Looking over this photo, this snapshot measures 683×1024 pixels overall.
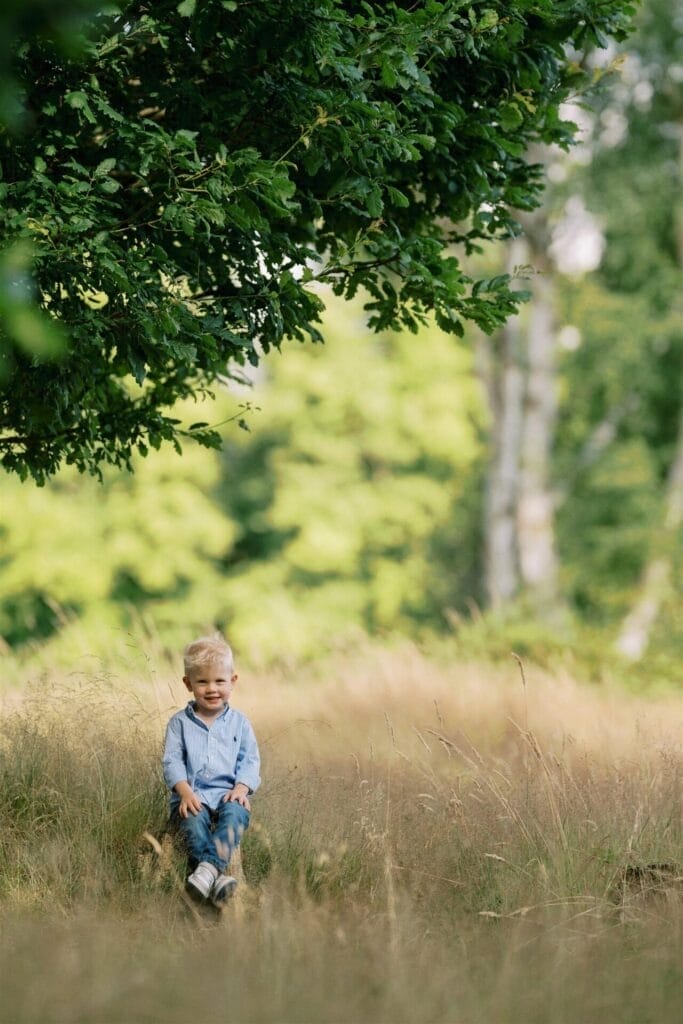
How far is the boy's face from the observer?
495 centimetres

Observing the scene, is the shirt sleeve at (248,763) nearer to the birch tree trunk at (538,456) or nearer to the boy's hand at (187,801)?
the boy's hand at (187,801)

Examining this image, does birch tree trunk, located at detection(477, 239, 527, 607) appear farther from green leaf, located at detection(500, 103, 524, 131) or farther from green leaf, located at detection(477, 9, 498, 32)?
green leaf, located at detection(477, 9, 498, 32)

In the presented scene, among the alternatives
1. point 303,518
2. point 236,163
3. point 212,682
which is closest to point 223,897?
point 212,682

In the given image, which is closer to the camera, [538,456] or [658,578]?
[538,456]

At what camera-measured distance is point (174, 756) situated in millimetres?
4930

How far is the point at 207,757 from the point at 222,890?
26.8 inches

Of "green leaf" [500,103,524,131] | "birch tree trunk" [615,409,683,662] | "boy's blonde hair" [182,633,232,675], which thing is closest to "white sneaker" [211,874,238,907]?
"boy's blonde hair" [182,633,232,675]

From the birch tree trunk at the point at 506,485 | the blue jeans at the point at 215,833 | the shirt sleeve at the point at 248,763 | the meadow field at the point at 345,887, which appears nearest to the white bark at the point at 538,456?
the birch tree trunk at the point at 506,485

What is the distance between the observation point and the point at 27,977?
3857 millimetres

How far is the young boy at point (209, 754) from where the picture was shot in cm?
482

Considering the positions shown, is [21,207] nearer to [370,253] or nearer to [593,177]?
[370,253]

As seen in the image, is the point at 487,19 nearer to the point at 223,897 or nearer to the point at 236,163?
the point at 236,163

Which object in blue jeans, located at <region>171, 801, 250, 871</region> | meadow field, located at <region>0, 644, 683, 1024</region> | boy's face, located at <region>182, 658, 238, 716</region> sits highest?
boy's face, located at <region>182, 658, 238, 716</region>

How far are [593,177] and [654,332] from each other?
281 centimetres
